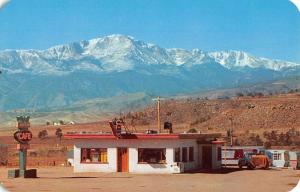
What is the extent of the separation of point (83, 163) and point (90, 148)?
2.37ft

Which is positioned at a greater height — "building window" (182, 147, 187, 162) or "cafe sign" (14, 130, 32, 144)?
"cafe sign" (14, 130, 32, 144)

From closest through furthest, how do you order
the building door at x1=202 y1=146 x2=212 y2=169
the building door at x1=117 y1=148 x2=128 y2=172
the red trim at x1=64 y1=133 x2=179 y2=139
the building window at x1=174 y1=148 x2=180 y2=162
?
the red trim at x1=64 y1=133 x2=179 y2=139, the building window at x1=174 y1=148 x2=180 y2=162, the building door at x1=117 y1=148 x2=128 y2=172, the building door at x1=202 y1=146 x2=212 y2=169

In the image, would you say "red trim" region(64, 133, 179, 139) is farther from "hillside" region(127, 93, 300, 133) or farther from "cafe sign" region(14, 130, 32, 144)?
"hillside" region(127, 93, 300, 133)

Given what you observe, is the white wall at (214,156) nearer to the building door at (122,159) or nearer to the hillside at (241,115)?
the building door at (122,159)

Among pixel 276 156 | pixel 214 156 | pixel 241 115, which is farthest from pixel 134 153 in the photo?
pixel 241 115

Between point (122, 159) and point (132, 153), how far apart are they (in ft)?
1.90

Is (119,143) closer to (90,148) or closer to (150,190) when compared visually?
(90,148)

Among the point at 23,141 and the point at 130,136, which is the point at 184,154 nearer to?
the point at 130,136

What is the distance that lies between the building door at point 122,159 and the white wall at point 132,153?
18cm

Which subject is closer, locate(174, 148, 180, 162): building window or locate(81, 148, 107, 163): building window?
locate(174, 148, 180, 162): building window

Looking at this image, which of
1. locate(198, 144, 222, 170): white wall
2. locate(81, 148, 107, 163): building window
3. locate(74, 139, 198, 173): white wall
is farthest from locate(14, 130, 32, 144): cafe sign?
locate(198, 144, 222, 170): white wall

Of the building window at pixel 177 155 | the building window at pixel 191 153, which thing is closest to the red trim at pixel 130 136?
the building window at pixel 177 155

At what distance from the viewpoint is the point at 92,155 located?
31031 mm

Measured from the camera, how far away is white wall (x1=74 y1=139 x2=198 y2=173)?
97.9 feet
